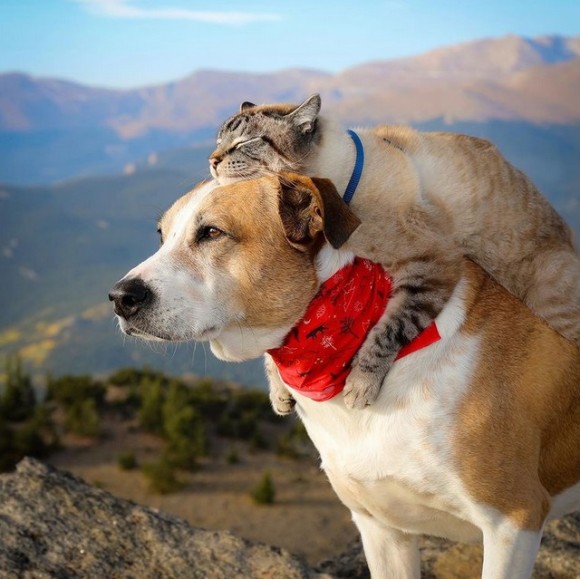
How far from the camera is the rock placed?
455 cm

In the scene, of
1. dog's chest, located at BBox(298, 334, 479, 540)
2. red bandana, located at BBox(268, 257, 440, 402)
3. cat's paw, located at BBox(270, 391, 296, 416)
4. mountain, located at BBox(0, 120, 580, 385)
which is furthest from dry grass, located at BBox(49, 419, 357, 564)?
mountain, located at BBox(0, 120, 580, 385)

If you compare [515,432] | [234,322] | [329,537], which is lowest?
[329,537]

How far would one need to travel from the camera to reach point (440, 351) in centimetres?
341

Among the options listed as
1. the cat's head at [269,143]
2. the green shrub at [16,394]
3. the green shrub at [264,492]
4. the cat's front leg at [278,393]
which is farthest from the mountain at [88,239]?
the cat's front leg at [278,393]

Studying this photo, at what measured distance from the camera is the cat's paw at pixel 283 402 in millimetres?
3945

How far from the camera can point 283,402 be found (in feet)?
13.0

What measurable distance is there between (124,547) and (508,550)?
2.52m

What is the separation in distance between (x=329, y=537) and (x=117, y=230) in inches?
5991

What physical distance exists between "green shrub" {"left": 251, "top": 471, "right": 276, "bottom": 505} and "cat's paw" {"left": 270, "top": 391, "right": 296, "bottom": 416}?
10.9 meters

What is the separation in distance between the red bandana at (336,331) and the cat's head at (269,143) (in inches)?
35.1

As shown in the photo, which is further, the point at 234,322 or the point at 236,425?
the point at 236,425

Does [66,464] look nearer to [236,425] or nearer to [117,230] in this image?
[236,425]

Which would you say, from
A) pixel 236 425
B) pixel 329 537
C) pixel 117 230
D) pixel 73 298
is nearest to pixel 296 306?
pixel 329 537

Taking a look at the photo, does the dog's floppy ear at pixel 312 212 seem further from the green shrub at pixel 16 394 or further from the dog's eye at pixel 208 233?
the green shrub at pixel 16 394
